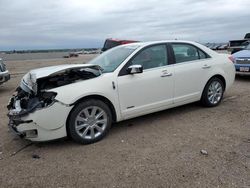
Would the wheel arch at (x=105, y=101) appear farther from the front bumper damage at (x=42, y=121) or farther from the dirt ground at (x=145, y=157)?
the dirt ground at (x=145, y=157)

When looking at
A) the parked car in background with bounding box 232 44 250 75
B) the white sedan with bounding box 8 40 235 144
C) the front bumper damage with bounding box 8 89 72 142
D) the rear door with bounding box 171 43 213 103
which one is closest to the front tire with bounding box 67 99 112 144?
the white sedan with bounding box 8 40 235 144

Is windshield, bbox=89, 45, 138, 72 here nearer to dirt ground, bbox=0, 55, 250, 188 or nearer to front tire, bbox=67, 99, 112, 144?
front tire, bbox=67, 99, 112, 144

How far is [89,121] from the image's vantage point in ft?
14.4

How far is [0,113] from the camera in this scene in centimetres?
646

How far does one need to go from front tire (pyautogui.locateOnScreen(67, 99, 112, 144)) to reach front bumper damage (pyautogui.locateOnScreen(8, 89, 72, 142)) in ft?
0.43

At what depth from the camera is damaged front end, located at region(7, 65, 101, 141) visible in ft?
13.2

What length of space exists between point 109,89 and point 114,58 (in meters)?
0.96

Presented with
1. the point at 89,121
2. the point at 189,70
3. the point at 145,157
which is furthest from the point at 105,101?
the point at 189,70

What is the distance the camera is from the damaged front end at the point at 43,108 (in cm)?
403

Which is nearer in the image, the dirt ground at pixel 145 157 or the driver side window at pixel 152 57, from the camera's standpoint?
the dirt ground at pixel 145 157

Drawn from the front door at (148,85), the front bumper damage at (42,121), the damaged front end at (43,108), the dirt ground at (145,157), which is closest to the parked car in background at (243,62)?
the dirt ground at (145,157)

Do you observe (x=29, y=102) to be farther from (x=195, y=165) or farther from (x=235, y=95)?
(x=235, y=95)

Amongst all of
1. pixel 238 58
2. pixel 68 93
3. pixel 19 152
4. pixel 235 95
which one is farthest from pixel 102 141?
pixel 238 58

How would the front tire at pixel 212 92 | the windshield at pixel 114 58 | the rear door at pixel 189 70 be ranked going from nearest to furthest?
the windshield at pixel 114 58
the rear door at pixel 189 70
the front tire at pixel 212 92
